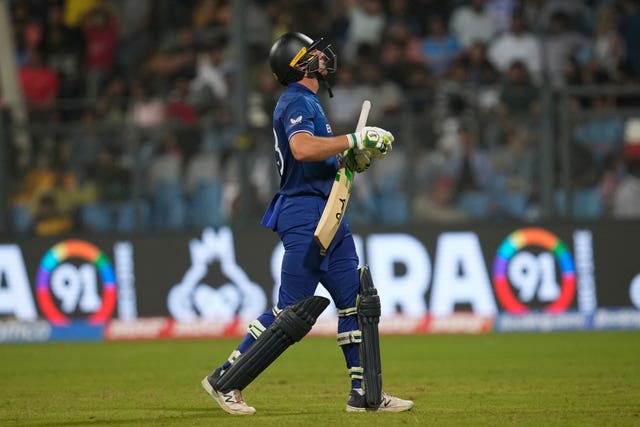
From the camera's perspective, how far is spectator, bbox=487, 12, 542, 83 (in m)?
17.3

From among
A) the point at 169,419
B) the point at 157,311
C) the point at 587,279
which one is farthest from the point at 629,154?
the point at 169,419

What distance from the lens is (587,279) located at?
49.6ft

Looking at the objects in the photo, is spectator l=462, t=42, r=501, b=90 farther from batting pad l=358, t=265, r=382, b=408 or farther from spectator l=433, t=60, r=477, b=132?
batting pad l=358, t=265, r=382, b=408

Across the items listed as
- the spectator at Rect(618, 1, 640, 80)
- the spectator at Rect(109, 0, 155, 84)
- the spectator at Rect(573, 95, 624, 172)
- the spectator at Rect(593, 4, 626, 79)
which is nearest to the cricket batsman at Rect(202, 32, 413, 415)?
Answer: the spectator at Rect(573, 95, 624, 172)

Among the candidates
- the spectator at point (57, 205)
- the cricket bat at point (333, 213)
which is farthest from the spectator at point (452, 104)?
the cricket bat at point (333, 213)

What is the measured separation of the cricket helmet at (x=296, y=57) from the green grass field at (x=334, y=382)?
7.26 feet

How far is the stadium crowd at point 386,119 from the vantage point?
15.1m

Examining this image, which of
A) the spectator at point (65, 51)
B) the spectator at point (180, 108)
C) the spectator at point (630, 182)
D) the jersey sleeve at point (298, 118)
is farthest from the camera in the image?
the spectator at point (65, 51)

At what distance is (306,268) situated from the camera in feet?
26.0

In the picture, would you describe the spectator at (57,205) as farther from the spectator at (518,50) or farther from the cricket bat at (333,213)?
the cricket bat at (333,213)

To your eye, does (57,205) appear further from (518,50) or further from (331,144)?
(331,144)

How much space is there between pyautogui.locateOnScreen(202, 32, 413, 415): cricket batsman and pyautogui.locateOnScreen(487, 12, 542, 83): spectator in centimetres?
959

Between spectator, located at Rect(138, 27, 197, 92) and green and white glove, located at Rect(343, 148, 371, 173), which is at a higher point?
spectator, located at Rect(138, 27, 197, 92)

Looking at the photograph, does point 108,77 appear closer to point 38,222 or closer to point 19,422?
point 38,222
